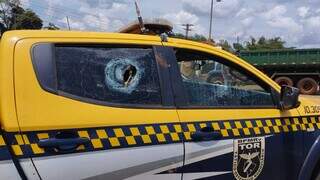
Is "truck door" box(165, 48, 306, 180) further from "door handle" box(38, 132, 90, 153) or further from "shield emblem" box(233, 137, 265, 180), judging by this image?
"door handle" box(38, 132, 90, 153)

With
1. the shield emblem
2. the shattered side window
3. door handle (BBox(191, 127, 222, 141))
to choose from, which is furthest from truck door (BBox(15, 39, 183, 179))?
the shield emblem

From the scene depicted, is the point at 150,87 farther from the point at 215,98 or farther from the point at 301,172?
the point at 301,172

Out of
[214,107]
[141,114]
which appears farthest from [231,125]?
[141,114]

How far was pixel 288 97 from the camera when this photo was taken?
4.27m

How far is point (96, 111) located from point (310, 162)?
1.96 m

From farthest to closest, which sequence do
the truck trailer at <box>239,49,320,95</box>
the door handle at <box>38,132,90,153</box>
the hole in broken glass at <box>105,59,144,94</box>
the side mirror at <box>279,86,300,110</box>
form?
1. the truck trailer at <box>239,49,320,95</box>
2. the side mirror at <box>279,86,300,110</box>
3. the hole in broken glass at <box>105,59,144,94</box>
4. the door handle at <box>38,132,90,153</box>

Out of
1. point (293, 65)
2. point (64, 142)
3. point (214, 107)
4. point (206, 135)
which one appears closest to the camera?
point (64, 142)

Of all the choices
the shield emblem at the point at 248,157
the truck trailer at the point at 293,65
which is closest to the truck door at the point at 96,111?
the shield emblem at the point at 248,157

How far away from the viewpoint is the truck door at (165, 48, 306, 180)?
12.3 ft

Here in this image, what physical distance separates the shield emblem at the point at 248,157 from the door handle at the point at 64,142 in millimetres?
1228

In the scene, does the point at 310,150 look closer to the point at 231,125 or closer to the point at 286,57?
the point at 231,125

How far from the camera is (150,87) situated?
3.71 meters

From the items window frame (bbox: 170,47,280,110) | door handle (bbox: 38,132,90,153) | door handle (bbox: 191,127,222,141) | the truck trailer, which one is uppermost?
window frame (bbox: 170,47,280,110)

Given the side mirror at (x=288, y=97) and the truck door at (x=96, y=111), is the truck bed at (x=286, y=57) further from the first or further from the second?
the truck door at (x=96, y=111)
